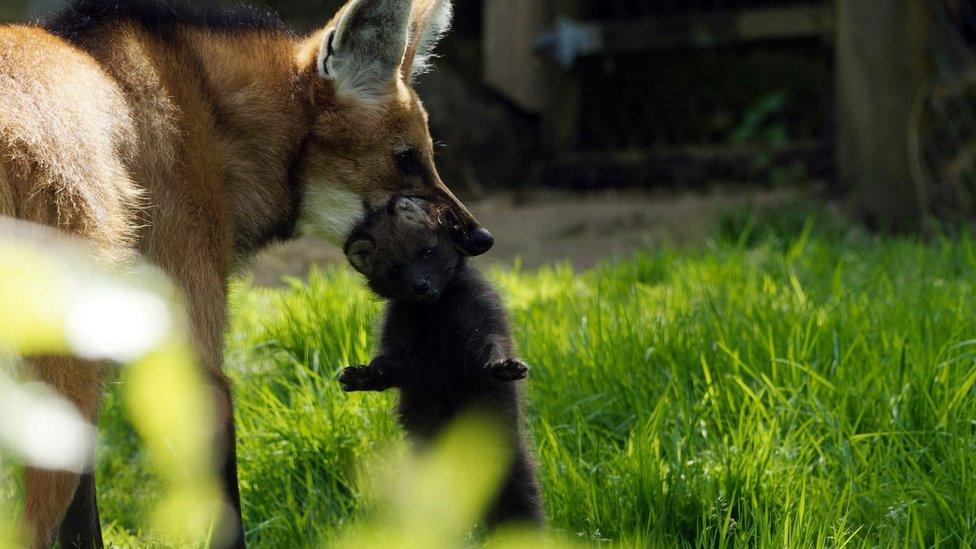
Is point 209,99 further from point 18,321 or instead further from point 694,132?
point 694,132

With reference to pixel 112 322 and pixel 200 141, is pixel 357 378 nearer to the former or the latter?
pixel 200 141

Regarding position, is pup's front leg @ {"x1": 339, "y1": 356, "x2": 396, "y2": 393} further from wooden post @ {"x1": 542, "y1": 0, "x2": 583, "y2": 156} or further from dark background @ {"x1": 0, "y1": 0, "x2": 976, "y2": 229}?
wooden post @ {"x1": 542, "y1": 0, "x2": 583, "y2": 156}

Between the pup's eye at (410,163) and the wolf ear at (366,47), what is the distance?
0.54 feet

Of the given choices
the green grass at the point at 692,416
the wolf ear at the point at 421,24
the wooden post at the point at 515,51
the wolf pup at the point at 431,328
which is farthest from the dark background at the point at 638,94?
the wolf pup at the point at 431,328

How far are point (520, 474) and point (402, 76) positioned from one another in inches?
42.3

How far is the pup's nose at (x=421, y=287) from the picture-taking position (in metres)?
2.33

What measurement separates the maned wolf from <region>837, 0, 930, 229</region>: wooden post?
3193 mm

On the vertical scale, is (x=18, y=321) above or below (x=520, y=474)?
above

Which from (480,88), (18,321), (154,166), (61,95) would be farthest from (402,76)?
(480,88)

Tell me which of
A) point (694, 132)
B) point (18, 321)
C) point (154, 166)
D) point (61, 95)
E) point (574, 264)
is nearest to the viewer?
point (18, 321)

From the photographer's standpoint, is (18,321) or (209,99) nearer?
(18,321)

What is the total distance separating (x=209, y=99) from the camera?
7.39 feet

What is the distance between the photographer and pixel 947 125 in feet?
17.4

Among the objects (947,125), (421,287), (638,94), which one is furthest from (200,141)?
(638,94)
